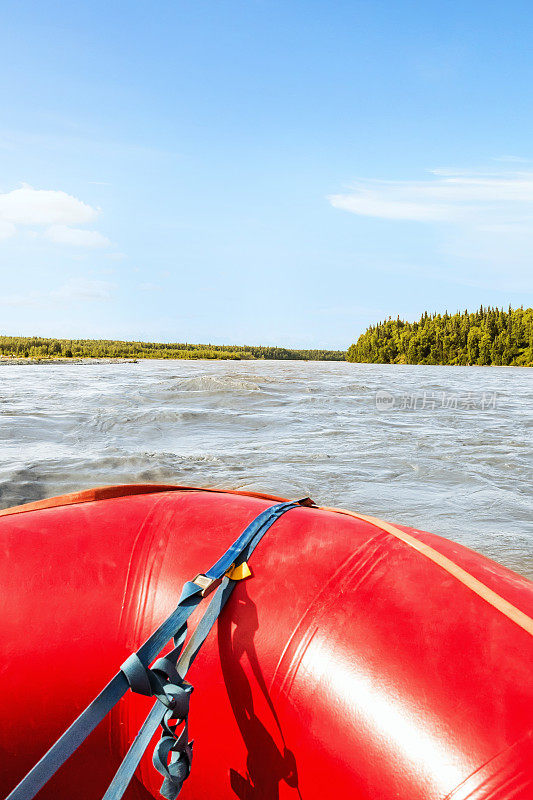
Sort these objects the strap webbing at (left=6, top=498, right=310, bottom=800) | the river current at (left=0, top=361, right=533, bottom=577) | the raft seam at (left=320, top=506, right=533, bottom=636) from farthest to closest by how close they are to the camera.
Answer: the river current at (left=0, top=361, right=533, bottom=577), the raft seam at (left=320, top=506, right=533, bottom=636), the strap webbing at (left=6, top=498, right=310, bottom=800)

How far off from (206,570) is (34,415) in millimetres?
7796

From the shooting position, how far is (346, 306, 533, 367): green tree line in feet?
175

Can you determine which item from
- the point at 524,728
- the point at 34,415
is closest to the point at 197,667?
the point at 524,728

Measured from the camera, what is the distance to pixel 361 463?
5.23 meters

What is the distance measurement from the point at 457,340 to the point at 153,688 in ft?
194

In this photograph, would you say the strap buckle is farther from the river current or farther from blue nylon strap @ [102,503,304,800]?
the river current

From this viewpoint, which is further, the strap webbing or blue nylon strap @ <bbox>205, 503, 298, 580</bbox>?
blue nylon strap @ <bbox>205, 503, 298, 580</bbox>

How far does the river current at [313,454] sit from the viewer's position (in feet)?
12.6

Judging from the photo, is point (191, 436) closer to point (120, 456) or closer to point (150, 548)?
point (120, 456)

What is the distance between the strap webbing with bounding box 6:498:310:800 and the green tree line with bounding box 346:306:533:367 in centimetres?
5607

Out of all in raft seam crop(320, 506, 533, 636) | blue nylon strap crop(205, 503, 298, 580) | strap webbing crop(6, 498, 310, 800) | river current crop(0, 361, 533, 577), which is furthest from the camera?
river current crop(0, 361, 533, 577)

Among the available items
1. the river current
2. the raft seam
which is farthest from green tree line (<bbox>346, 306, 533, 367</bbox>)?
the raft seam

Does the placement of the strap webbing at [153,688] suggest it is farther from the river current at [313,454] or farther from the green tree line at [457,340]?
the green tree line at [457,340]

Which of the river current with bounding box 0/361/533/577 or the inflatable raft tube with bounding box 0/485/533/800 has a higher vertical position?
the inflatable raft tube with bounding box 0/485/533/800
